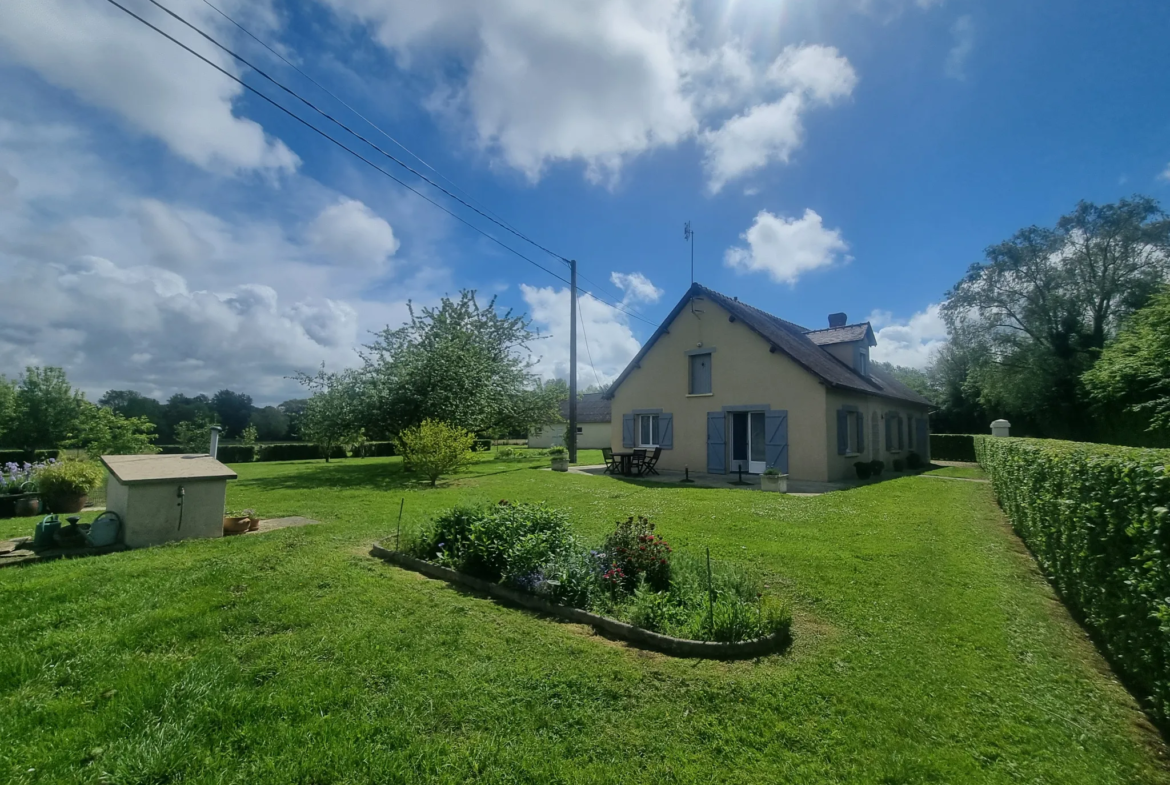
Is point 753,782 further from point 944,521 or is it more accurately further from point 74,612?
point 944,521

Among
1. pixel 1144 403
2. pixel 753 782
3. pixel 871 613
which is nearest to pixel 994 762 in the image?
pixel 753 782

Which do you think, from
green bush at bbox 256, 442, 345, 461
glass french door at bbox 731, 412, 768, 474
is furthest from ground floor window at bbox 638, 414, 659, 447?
green bush at bbox 256, 442, 345, 461

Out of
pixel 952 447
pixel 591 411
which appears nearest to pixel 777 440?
pixel 952 447

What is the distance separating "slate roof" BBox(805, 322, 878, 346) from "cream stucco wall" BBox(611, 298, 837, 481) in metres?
5.56

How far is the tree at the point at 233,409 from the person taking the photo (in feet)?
173

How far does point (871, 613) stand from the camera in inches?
176

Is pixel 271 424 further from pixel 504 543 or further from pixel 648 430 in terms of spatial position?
pixel 504 543

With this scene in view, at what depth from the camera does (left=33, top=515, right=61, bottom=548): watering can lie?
6.34m

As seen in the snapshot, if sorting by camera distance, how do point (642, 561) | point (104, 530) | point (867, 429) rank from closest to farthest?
point (642, 561), point (104, 530), point (867, 429)

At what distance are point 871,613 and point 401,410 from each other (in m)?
16.6

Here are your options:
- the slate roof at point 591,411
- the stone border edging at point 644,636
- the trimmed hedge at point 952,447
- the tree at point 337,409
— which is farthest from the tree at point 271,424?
the trimmed hedge at point 952,447

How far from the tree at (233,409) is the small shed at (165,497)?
52.8 m

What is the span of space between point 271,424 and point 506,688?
2313 inches

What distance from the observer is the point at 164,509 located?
705 centimetres
